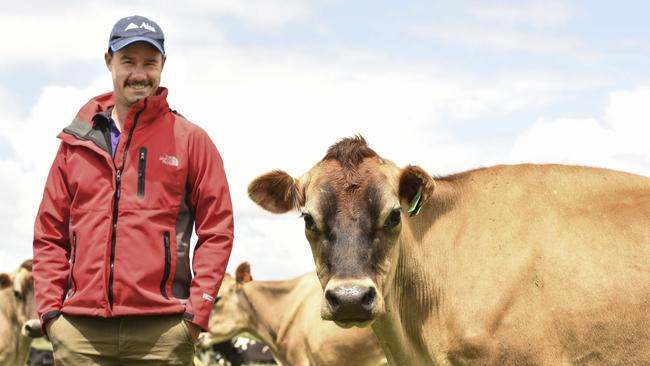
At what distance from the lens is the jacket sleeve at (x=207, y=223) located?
16.9ft

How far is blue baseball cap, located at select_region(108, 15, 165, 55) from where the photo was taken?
5.28 metres

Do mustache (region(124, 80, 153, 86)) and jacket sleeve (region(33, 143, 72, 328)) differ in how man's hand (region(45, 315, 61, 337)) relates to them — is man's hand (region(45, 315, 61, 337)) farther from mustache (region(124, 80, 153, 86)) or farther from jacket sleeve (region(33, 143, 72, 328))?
mustache (region(124, 80, 153, 86))

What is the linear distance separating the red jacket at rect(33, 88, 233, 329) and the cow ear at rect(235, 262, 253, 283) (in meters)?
12.8

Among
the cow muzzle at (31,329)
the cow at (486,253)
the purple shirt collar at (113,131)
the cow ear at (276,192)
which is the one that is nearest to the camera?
the purple shirt collar at (113,131)

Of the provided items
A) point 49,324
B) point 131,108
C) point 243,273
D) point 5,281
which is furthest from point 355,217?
point 243,273

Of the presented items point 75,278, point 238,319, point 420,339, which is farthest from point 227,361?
point 75,278

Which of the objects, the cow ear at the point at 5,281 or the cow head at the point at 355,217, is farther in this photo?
the cow ear at the point at 5,281

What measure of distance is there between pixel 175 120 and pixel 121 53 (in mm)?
525

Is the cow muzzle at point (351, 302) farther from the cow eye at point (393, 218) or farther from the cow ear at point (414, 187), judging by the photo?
the cow ear at point (414, 187)

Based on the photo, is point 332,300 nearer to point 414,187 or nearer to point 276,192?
point 414,187

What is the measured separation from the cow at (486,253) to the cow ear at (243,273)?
447 inches

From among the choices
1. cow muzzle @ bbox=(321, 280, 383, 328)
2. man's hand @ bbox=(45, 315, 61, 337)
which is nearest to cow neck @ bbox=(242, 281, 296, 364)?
cow muzzle @ bbox=(321, 280, 383, 328)

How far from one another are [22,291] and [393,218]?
33.4 ft

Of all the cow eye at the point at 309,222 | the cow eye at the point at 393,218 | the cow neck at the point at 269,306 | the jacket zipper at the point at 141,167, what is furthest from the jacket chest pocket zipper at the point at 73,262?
the cow neck at the point at 269,306
